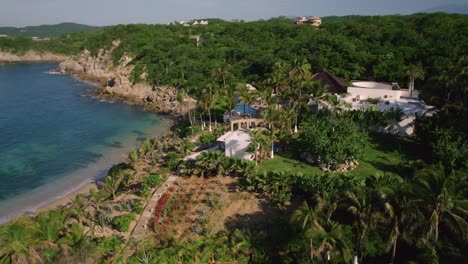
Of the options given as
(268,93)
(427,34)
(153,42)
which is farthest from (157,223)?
(153,42)

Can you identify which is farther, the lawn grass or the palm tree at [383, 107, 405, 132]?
the palm tree at [383, 107, 405, 132]

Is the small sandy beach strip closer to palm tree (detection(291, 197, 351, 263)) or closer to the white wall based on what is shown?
palm tree (detection(291, 197, 351, 263))

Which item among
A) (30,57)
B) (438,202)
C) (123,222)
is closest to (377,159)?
(438,202)

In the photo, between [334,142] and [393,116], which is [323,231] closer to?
[334,142]

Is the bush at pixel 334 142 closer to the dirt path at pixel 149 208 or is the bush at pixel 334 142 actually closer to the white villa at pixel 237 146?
the white villa at pixel 237 146

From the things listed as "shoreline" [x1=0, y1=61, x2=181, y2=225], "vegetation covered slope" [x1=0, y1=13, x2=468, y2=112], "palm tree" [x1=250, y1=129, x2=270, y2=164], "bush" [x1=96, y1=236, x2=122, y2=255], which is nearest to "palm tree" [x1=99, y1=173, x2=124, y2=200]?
"shoreline" [x1=0, y1=61, x2=181, y2=225]

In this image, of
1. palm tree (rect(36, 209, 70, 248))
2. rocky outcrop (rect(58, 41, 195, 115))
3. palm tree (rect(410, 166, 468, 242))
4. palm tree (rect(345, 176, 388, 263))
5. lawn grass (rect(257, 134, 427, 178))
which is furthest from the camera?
rocky outcrop (rect(58, 41, 195, 115))
